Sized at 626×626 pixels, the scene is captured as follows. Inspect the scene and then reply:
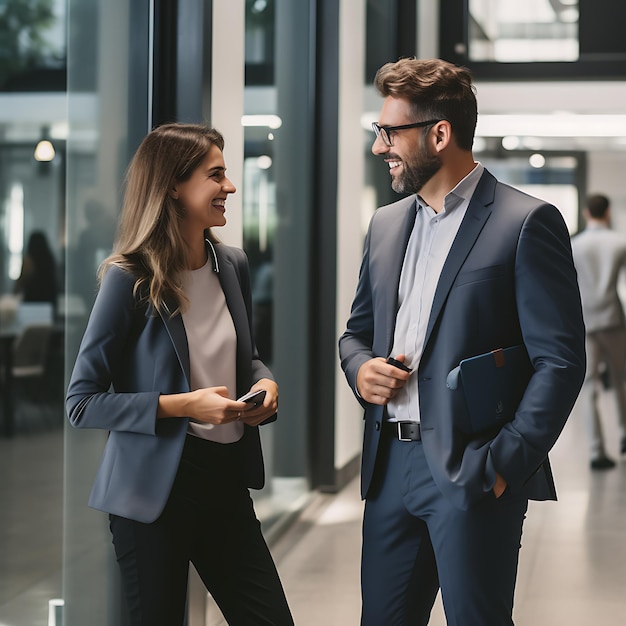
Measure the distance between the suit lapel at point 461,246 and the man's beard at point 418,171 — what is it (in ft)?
0.38

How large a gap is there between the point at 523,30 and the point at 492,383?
6.58 m

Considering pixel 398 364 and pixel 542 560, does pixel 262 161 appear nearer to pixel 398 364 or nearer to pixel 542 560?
pixel 542 560

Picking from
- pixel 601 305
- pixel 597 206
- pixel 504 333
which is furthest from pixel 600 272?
pixel 504 333

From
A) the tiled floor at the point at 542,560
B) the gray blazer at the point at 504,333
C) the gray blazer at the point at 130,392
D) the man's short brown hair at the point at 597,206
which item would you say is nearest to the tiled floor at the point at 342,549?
the tiled floor at the point at 542,560

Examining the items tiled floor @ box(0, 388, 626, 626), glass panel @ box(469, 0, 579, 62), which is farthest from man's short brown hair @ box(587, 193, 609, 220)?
tiled floor @ box(0, 388, 626, 626)

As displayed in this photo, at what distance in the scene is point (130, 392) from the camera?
7.45 feet

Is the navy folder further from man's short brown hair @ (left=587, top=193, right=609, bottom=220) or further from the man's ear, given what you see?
man's short brown hair @ (left=587, top=193, right=609, bottom=220)

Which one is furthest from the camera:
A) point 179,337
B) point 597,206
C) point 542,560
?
point 597,206

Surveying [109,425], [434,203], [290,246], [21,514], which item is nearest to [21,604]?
[21,514]

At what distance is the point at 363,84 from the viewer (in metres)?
7.04

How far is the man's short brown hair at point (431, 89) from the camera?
2.25 metres

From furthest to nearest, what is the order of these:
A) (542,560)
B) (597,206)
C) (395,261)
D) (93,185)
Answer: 1. (597,206)
2. (542,560)
3. (93,185)
4. (395,261)

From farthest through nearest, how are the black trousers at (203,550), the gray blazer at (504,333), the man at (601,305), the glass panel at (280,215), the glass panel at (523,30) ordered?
the glass panel at (523,30) → the man at (601,305) → the glass panel at (280,215) → the black trousers at (203,550) → the gray blazer at (504,333)

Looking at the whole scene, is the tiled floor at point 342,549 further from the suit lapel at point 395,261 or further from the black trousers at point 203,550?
the suit lapel at point 395,261
